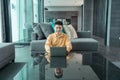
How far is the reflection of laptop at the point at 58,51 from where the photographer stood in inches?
99.1

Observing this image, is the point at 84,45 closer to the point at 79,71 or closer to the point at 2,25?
the point at 79,71

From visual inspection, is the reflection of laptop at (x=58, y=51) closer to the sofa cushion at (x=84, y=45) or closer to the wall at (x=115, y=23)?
the sofa cushion at (x=84, y=45)

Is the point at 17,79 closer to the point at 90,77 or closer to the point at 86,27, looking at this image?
the point at 90,77

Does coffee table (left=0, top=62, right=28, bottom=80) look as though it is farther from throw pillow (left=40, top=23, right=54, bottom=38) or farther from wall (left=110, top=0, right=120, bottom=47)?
wall (left=110, top=0, right=120, bottom=47)

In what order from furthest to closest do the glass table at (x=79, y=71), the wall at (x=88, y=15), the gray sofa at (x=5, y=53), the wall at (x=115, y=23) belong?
the wall at (x=88, y=15), the wall at (x=115, y=23), the gray sofa at (x=5, y=53), the glass table at (x=79, y=71)

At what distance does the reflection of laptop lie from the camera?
8.26 feet

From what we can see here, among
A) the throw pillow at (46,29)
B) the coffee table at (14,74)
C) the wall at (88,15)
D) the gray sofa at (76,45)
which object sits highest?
the wall at (88,15)

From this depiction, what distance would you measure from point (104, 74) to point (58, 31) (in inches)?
48.5

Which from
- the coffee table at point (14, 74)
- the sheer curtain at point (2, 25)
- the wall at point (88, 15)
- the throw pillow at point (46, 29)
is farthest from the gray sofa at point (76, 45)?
the wall at point (88, 15)

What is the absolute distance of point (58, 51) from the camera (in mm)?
2529

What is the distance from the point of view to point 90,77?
174 centimetres

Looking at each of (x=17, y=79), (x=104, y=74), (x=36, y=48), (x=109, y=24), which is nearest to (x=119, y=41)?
(x=109, y=24)

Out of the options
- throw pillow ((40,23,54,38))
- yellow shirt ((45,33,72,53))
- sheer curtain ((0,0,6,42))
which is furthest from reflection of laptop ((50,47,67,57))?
sheer curtain ((0,0,6,42))

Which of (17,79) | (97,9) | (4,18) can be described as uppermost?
(97,9)
